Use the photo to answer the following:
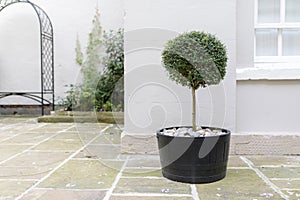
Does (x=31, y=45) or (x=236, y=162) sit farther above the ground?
(x=31, y=45)

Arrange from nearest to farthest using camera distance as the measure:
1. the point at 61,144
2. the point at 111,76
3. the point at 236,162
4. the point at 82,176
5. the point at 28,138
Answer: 1. the point at 82,176
2. the point at 236,162
3. the point at 61,144
4. the point at 28,138
5. the point at 111,76

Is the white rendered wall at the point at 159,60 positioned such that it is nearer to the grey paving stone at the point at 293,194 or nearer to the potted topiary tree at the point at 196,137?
the potted topiary tree at the point at 196,137

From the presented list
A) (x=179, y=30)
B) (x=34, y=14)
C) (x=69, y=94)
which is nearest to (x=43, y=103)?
(x=69, y=94)

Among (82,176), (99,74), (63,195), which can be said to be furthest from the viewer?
(99,74)

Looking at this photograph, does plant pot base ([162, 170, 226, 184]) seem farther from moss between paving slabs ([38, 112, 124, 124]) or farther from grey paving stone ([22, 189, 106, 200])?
moss between paving slabs ([38, 112, 124, 124])

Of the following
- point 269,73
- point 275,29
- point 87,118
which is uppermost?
point 275,29

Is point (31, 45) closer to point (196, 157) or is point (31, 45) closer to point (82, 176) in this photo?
point (82, 176)

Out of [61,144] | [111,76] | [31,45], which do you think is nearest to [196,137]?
[61,144]

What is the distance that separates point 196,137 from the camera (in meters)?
2.00

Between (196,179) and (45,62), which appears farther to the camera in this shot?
(45,62)

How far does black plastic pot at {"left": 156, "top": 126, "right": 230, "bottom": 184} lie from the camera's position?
201 centimetres

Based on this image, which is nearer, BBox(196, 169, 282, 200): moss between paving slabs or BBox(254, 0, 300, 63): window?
BBox(196, 169, 282, 200): moss between paving slabs

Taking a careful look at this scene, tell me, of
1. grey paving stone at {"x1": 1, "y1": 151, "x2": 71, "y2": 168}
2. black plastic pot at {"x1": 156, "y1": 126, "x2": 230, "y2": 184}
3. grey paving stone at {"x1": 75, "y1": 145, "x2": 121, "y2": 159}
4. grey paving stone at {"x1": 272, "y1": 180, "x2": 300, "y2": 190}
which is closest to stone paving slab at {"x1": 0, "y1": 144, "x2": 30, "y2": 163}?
grey paving stone at {"x1": 1, "y1": 151, "x2": 71, "y2": 168}

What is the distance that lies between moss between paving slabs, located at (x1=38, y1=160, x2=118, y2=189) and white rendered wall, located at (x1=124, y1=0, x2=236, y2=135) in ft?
1.90
